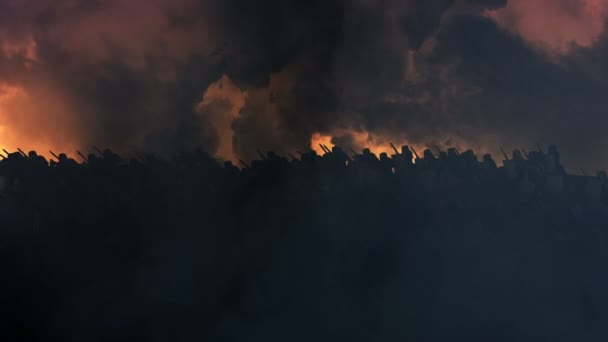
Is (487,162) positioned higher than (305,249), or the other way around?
(487,162)

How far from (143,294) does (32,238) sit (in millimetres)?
6599

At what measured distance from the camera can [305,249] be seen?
3759cm

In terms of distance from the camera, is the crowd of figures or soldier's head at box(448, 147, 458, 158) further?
soldier's head at box(448, 147, 458, 158)

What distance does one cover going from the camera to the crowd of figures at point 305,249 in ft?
116

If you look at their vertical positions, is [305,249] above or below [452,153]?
below

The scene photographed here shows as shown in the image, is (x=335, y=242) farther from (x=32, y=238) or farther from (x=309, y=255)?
(x=32, y=238)

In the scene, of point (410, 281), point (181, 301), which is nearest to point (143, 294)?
point (181, 301)

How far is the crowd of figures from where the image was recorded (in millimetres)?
35406

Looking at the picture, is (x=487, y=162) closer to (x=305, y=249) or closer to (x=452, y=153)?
(x=452, y=153)

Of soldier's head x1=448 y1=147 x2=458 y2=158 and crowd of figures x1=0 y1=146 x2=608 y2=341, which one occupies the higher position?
soldier's head x1=448 y1=147 x2=458 y2=158

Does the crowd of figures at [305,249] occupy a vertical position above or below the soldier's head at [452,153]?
below

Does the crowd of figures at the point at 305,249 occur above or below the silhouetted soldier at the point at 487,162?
below

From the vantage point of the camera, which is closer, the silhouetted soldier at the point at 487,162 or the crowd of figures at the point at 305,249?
the crowd of figures at the point at 305,249

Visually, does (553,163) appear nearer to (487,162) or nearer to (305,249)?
(487,162)
